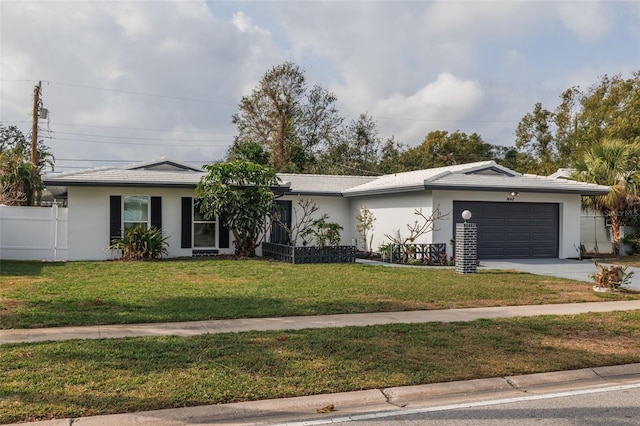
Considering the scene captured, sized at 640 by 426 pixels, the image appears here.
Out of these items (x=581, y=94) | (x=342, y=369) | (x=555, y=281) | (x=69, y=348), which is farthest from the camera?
(x=581, y=94)

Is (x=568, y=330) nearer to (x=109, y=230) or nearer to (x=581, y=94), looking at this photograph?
(x=109, y=230)

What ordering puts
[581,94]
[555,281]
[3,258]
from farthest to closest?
[581,94], [3,258], [555,281]

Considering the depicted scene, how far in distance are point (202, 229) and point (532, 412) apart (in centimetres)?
1566

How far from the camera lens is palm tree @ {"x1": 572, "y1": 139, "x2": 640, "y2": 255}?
2169 cm

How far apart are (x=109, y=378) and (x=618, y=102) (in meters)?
38.3

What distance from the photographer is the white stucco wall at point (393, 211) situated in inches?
751

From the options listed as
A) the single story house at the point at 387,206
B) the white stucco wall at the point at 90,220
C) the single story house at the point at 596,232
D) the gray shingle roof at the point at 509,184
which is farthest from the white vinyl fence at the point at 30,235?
the single story house at the point at 596,232

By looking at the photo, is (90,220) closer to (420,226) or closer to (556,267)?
(420,226)

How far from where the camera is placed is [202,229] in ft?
64.8

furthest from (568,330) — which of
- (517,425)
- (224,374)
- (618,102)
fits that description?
(618,102)

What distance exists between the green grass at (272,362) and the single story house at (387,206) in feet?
34.2

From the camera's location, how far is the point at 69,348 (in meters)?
6.84

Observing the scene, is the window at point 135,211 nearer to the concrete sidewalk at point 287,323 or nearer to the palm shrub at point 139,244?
the palm shrub at point 139,244

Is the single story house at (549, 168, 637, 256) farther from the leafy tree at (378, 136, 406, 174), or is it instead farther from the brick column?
the leafy tree at (378, 136, 406, 174)
